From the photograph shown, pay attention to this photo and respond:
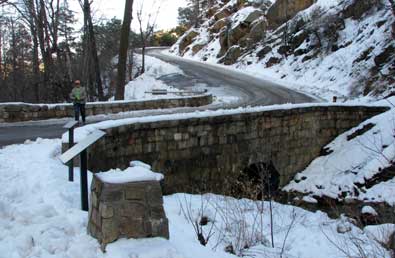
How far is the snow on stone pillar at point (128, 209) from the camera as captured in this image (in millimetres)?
4496

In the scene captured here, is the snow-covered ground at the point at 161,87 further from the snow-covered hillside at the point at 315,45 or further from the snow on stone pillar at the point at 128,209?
the snow on stone pillar at the point at 128,209

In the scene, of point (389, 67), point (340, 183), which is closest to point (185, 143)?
point (340, 183)

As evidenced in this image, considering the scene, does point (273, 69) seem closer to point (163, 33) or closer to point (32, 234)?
point (32, 234)

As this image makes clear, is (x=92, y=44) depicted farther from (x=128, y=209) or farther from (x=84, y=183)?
(x=128, y=209)

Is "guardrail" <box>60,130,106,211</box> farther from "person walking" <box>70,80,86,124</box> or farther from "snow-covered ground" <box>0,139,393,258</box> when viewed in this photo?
"person walking" <box>70,80,86,124</box>

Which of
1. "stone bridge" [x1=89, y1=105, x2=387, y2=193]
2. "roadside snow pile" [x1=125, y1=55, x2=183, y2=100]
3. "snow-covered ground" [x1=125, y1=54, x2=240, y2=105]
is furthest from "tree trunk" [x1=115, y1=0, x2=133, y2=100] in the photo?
"stone bridge" [x1=89, y1=105, x2=387, y2=193]

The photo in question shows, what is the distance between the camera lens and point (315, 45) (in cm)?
3167

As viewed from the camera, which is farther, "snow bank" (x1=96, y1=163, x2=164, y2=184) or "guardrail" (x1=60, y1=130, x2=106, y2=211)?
"guardrail" (x1=60, y1=130, x2=106, y2=211)

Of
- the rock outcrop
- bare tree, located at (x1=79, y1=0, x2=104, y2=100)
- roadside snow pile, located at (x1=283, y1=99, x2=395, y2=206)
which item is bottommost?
roadside snow pile, located at (x1=283, y1=99, x2=395, y2=206)

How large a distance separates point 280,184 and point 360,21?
17.9m

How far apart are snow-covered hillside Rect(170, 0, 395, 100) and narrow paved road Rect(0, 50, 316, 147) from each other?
1.69 m

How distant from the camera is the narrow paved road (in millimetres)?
12867

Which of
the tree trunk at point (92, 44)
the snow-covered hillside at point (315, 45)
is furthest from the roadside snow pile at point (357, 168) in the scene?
the tree trunk at point (92, 44)

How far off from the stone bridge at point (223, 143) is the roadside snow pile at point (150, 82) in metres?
11.1
